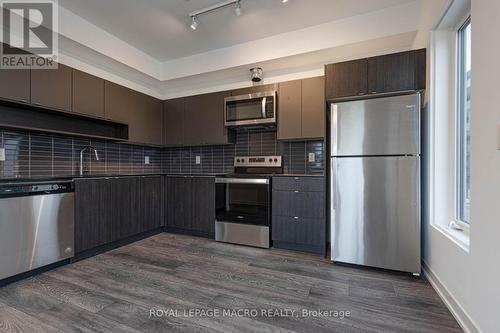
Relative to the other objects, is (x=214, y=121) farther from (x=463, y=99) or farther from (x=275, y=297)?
(x=463, y=99)

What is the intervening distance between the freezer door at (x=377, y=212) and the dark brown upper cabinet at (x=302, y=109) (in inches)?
27.8

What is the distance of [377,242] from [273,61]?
7.80 feet

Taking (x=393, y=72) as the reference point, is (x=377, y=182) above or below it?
below

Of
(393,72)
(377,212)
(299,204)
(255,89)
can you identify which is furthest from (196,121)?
(377,212)

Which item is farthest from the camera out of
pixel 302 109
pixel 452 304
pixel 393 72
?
pixel 302 109

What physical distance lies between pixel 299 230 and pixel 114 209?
2.26 m

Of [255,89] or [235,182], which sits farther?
[255,89]

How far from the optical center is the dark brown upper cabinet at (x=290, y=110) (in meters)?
3.00

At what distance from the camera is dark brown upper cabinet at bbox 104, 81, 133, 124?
2.96 metres

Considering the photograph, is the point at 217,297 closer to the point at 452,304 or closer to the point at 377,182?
the point at 452,304

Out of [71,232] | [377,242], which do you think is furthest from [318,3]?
[71,232]

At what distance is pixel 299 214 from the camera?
278cm

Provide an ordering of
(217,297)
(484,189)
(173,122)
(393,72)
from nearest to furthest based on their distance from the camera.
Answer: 1. (484,189)
2. (217,297)
3. (393,72)
4. (173,122)

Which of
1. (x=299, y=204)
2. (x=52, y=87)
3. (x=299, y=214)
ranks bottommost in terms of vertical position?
(x=299, y=214)
